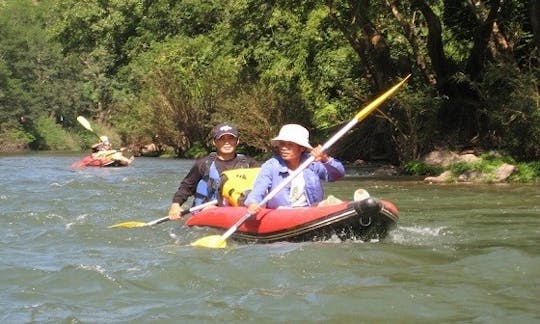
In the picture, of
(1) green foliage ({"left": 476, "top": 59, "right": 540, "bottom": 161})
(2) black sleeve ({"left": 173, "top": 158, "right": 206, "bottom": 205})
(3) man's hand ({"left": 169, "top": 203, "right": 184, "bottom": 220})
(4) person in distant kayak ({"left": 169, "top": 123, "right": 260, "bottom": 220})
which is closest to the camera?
(4) person in distant kayak ({"left": 169, "top": 123, "right": 260, "bottom": 220})

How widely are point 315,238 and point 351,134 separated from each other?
14.1 meters

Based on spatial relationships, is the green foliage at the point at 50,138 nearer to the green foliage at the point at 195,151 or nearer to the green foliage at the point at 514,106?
the green foliage at the point at 195,151

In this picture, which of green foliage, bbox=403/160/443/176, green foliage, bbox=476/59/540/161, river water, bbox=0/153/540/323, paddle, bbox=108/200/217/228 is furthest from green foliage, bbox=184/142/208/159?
paddle, bbox=108/200/217/228

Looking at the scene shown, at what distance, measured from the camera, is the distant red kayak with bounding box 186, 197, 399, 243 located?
20.8ft

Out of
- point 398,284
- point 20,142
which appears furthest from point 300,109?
point 20,142

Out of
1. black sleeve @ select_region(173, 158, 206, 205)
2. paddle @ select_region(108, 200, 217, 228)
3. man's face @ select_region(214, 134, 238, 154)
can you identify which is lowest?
paddle @ select_region(108, 200, 217, 228)

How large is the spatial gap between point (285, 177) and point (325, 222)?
0.75 m

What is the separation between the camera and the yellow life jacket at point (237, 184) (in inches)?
294

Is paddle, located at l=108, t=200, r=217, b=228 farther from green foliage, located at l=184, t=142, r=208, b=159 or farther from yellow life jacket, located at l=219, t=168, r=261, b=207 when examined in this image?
green foliage, located at l=184, t=142, r=208, b=159

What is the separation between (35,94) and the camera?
51469 millimetres

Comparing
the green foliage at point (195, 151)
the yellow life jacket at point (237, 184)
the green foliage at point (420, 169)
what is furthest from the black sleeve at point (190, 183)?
the green foliage at point (195, 151)

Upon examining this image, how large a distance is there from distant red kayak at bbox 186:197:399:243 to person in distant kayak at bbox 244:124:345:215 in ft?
0.61

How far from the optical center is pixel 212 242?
6719 millimetres

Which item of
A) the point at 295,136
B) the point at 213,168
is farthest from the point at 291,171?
the point at 213,168
